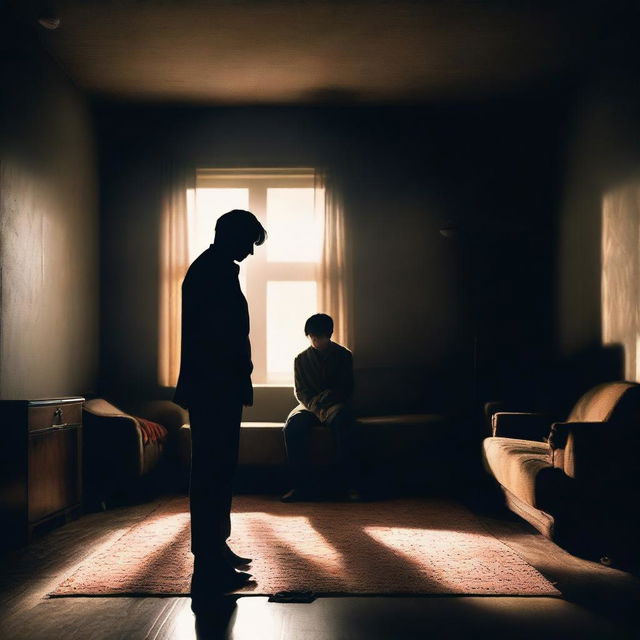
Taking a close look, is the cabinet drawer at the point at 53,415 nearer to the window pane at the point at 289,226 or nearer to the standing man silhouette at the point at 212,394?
the standing man silhouette at the point at 212,394

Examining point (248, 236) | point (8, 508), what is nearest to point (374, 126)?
point (248, 236)

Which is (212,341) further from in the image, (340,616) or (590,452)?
(590,452)

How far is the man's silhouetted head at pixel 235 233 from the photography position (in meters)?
2.75

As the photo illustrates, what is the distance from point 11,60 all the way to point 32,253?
115 centimetres

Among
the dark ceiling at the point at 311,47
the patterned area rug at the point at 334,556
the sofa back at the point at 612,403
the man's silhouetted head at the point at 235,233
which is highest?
the dark ceiling at the point at 311,47

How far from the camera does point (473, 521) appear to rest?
419 centimetres

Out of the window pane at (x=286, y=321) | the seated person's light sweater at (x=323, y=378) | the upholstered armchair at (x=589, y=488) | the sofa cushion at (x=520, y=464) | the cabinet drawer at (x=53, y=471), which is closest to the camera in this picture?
the upholstered armchair at (x=589, y=488)

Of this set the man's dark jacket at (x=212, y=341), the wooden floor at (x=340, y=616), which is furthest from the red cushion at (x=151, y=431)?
the man's dark jacket at (x=212, y=341)

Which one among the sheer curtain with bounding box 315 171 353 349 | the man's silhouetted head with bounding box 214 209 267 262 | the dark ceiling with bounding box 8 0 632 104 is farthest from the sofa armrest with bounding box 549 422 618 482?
the sheer curtain with bounding box 315 171 353 349

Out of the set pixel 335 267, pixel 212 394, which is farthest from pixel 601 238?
pixel 212 394

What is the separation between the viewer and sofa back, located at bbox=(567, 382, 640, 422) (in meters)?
3.80

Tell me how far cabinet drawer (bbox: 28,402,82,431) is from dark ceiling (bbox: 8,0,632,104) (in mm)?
2350

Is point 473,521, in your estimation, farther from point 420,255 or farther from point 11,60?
point 11,60

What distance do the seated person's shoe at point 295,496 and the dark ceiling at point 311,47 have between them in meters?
3.02
